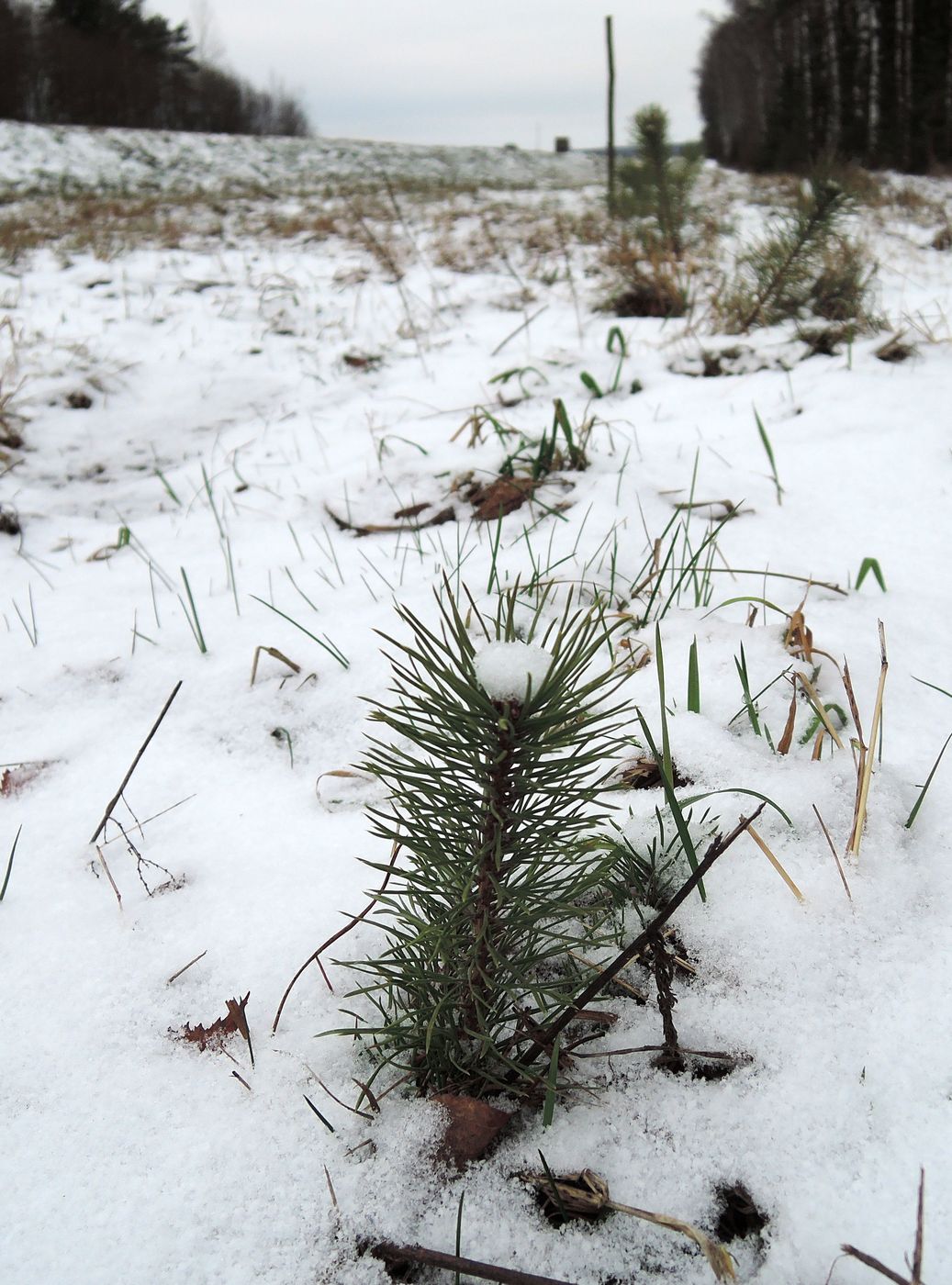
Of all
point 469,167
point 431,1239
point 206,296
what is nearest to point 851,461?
point 431,1239

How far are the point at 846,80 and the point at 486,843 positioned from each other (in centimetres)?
2488

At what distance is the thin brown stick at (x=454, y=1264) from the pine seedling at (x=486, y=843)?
167 mm

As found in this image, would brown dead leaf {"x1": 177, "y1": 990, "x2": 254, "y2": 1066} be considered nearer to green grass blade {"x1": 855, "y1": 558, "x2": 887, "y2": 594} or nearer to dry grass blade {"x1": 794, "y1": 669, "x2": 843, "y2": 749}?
dry grass blade {"x1": 794, "y1": 669, "x2": 843, "y2": 749}

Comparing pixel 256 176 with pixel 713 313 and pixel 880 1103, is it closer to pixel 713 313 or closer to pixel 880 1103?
pixel 713 313

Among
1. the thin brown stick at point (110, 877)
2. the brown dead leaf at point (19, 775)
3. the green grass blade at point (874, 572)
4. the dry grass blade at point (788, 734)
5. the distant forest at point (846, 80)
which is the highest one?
the distant forest at point (846, 80)

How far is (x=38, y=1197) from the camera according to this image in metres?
0.87

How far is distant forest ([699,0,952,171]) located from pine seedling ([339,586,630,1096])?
46.6 feet

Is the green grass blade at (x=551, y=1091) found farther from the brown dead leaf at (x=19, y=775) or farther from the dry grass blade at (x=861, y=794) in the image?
the brown dead leaf at (x=19, y=775)

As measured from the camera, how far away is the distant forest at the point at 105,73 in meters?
28.7

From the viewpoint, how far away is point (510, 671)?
0.73 m

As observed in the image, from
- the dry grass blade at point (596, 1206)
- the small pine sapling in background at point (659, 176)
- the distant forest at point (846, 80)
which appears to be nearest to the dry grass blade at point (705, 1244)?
the dry grass blade at point (596, 1206)

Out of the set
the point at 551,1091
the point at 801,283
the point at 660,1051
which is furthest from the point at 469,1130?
the point at 801,283

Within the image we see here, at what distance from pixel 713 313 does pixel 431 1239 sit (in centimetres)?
373

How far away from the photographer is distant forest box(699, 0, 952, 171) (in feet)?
52.7
